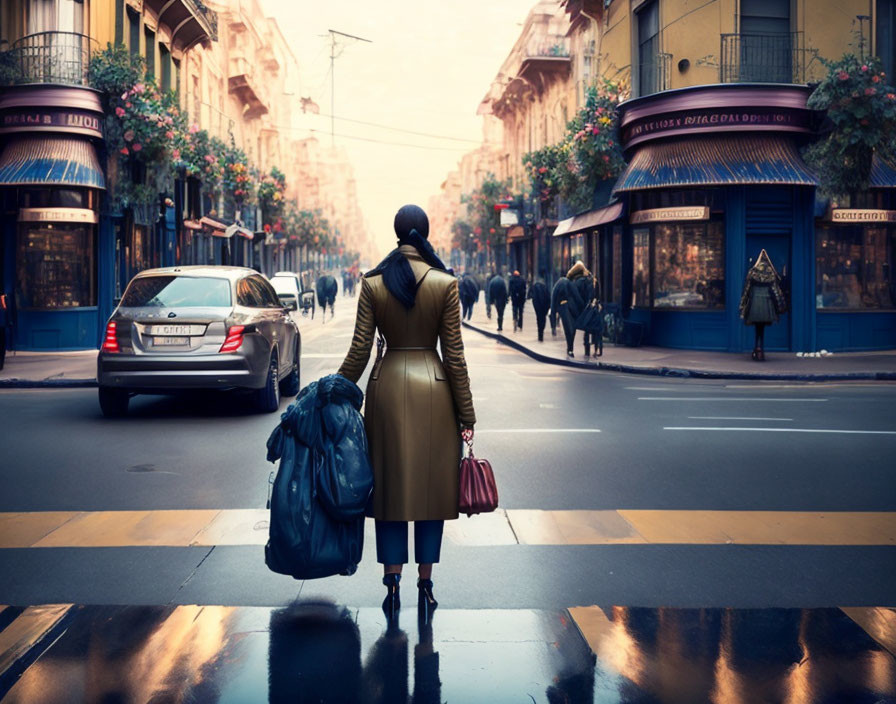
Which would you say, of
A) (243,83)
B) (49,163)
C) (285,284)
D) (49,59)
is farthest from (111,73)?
(243,83)

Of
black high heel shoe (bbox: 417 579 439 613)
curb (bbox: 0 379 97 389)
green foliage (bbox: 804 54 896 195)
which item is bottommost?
black high heel shoe (bbox: 417 579 439 613)

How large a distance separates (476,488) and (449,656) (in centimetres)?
83

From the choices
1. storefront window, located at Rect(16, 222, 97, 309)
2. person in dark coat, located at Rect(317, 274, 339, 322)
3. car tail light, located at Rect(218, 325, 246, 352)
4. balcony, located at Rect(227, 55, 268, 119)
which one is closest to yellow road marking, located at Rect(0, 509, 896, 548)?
car tail light, located at Rect(218, 325, 246, 352)

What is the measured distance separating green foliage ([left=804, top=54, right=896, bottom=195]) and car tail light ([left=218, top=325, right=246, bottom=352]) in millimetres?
13436

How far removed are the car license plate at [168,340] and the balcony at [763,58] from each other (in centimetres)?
1410

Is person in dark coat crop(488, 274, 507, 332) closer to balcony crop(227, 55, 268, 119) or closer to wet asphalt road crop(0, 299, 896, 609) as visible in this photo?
wet asphalt road crop(0, 299, 896, 609)

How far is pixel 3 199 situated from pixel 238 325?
503 inches

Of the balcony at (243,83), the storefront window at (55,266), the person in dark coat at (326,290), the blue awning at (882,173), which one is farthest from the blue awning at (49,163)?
the balcony at (243,83)

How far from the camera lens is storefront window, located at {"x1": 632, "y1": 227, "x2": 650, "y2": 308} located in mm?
22969

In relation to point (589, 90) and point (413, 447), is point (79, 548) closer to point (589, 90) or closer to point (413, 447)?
point (413, 447)

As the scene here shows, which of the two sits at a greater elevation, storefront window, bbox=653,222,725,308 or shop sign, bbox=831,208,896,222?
shop sign, bbox=831,208,896,222

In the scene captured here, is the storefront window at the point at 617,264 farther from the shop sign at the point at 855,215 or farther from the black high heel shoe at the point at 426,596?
the black high heel shoe at the point at 426,596

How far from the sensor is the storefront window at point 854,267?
21.4 metres

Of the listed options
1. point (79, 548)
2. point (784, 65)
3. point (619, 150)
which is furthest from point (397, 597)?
point (619, 150)
